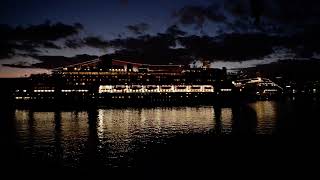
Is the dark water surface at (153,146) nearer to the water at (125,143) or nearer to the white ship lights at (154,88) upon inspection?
the water at (125,143)

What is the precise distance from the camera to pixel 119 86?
114 meters

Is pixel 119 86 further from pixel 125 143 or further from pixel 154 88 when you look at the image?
pixel 125 143

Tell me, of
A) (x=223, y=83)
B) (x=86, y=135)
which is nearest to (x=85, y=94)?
(x=223, y=83)

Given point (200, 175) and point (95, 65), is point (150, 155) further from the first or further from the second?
point (95, 65)

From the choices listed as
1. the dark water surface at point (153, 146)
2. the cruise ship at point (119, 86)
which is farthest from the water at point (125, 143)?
the cruise ship at point (119, 86)

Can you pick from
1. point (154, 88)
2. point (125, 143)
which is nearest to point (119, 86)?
point (154, 88)

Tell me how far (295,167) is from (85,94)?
93.7m

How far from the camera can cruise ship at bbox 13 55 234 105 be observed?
10444 centimetres

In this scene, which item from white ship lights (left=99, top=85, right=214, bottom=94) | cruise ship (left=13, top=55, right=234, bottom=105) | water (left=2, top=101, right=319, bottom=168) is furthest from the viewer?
white ship lights (left=99, top=85, right=214, bottom=94)

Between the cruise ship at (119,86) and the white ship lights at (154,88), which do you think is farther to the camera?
the white ship lights at (154,88)

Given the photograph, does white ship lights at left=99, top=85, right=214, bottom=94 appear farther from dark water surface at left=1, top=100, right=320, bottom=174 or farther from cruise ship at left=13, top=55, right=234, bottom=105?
dark water surface at left=1, top=100, right=320, bottom=174

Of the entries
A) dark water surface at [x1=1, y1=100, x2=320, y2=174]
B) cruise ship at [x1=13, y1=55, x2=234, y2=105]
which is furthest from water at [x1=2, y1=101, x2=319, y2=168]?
cruise ship at [x1=13, y1=55, x2=234, y2=105]

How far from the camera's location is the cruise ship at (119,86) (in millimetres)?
104438

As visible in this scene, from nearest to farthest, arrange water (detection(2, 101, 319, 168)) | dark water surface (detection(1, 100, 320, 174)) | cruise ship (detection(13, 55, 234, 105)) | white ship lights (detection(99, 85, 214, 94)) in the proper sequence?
dark water surface (detection(1, 100, 320, 174)) → water (detection(2, 101, 319, 168)) → cruise ship (detection(13, 55, 234, 105)) → white ship lights (detection(99, 85, 214, 94))
